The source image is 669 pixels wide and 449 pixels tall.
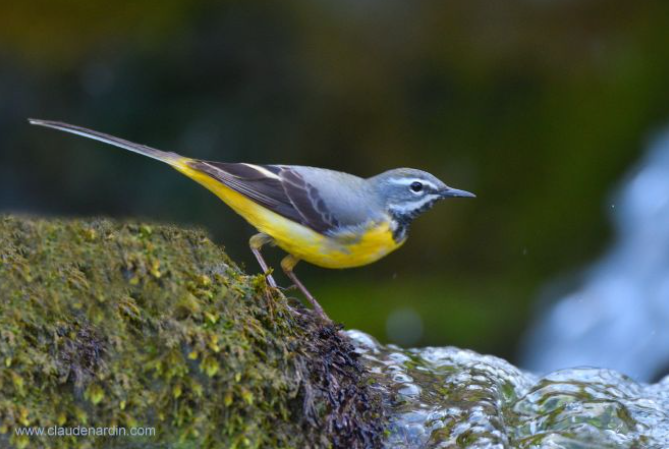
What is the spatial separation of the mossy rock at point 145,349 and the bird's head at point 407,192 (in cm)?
220

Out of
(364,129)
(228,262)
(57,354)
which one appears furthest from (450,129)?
(57,354)

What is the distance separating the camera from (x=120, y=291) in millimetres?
4387

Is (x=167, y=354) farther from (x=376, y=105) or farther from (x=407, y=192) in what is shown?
(x=376, y=105)

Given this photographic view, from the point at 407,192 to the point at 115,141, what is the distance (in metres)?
2.21

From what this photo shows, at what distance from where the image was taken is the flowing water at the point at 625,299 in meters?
12.0

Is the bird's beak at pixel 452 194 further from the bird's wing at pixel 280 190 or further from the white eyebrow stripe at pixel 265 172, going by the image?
the white eyebrow stripe at pixel 265 172

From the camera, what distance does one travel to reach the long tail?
242 inches

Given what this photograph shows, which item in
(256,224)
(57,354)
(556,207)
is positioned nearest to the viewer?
(57,354)

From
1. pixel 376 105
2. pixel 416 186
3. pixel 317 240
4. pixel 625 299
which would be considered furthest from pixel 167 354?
pixel 625 299

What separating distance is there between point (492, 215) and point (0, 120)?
7.60m

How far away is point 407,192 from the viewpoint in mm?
6742

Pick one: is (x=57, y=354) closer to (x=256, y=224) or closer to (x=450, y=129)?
(x=256, y=224)

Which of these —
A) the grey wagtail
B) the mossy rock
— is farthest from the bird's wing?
the mossy rock

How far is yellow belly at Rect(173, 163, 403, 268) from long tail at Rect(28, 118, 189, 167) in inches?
2.7
